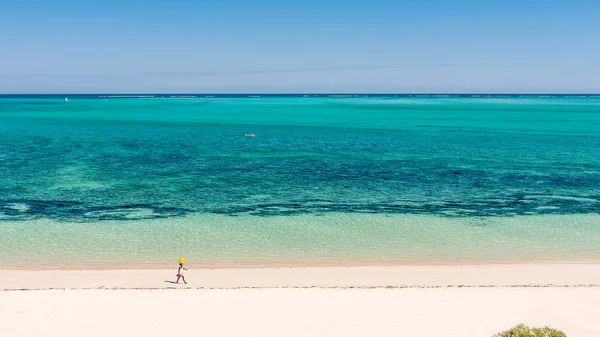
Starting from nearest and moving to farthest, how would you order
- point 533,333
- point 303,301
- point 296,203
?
point 533,333
point 303,301
point 296,203

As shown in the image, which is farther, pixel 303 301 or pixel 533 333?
pixel 303 301

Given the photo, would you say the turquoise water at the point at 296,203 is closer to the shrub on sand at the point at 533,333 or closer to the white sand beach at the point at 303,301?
the white sand beach at the point at 303,301

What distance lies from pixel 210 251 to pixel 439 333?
1340 centimetres

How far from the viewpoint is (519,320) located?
18.8 m

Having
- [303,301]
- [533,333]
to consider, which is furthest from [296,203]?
[533,333]

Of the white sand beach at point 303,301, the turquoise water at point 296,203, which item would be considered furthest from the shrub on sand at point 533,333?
the turquoise water at point 296,203

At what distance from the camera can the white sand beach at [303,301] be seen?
1800 cm

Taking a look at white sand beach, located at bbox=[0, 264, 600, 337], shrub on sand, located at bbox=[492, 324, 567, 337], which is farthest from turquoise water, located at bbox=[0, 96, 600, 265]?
shrub on sand, located at bbox=[492, 324, 567, 337]

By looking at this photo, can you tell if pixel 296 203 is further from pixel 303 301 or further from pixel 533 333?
pixel 533 333

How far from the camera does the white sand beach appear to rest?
18000mm

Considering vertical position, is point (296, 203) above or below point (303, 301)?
above

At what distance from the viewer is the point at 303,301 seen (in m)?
20.3

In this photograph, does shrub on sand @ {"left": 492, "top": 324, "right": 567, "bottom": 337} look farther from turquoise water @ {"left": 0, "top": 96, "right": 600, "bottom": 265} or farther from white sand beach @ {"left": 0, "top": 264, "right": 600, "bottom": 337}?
turquoise water @ {"left": 0, "top": 96, "right": 600, "bottom": 265}

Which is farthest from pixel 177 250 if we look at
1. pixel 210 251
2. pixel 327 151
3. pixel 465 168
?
pixel 327 151
